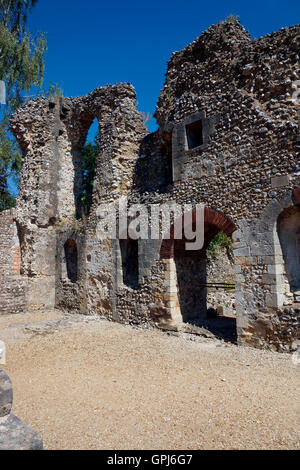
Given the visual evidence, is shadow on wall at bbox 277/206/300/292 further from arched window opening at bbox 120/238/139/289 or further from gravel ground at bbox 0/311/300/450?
arched window opening at bbox 120/238/139/289

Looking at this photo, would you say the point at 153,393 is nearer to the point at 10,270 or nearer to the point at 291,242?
the point at 291,242

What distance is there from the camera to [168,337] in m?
7.48

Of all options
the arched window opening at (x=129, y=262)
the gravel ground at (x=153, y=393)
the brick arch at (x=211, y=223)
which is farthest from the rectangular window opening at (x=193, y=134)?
the gravel ground at (x=153, y=393)

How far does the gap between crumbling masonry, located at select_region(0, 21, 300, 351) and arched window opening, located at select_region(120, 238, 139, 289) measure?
4 centimetres

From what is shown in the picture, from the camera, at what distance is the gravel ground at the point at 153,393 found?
10.4 ft

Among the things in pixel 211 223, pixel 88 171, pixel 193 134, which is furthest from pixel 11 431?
pixel 88 171

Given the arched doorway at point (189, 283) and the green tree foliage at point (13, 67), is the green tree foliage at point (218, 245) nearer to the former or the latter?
the arched doorway at point (189, 283)

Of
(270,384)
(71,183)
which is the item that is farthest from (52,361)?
(71,183)

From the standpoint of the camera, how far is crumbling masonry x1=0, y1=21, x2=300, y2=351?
21.0 ft

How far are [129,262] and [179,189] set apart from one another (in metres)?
2.91

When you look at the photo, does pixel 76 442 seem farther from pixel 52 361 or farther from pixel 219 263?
pixel 219 263

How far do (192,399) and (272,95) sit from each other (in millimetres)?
5947

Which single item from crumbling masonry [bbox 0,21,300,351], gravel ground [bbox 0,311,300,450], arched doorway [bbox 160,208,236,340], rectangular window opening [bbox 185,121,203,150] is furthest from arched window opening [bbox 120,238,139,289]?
rectangular window opening [bbox 185,121,203,150]

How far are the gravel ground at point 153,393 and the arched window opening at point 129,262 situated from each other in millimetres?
2245
